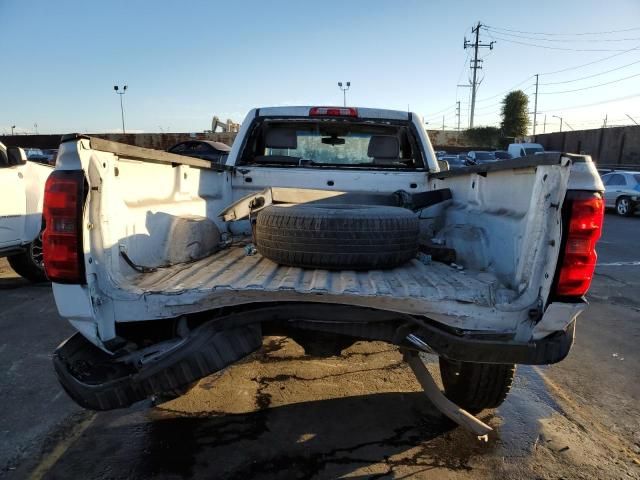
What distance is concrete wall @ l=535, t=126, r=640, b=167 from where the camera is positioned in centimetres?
2928

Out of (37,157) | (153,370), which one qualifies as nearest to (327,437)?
(153,370)

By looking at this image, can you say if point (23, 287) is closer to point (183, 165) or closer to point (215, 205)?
point (215, 205)

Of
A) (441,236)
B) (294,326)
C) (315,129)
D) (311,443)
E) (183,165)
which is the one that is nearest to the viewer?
(294,326)

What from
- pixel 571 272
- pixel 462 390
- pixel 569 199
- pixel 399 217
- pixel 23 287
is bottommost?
pixel 23 287

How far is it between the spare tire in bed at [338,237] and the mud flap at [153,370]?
1.80ft

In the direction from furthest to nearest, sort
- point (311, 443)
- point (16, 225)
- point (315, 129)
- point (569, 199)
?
point (16, 225), point (315, 129), point (311, 443), point (569, 199)

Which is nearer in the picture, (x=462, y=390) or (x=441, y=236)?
(x=462, y=390)

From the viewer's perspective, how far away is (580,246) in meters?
2.05

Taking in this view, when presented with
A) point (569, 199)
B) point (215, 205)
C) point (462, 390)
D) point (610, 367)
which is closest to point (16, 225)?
point (215, 205)

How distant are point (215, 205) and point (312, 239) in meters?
1.53

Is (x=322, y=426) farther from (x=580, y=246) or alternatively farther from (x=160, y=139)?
(x=160, y=139)

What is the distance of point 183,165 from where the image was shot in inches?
122

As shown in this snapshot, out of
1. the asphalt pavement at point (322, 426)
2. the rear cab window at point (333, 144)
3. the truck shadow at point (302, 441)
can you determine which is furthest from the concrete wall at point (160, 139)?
the truck shadow at point (302, 441)

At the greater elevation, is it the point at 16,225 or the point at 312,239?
the point at 312,239
